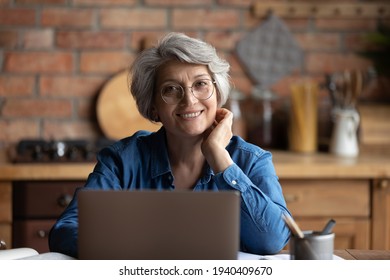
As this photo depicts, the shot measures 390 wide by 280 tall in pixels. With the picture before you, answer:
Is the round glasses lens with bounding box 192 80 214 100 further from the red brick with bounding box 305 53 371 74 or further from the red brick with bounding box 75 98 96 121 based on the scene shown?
the red brick with bounding box 305 53 371 74

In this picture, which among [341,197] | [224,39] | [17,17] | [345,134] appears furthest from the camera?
[224,39]

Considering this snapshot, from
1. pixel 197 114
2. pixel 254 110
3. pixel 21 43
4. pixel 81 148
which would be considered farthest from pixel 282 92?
pixel 197 114

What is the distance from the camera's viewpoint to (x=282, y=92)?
374cm

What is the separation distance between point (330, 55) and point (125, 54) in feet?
3.47

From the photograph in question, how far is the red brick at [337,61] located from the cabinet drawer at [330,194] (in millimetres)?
820

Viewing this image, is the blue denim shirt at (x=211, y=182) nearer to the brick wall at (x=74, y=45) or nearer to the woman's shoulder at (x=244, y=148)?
the woman's shoulder at (x=244, y=148)

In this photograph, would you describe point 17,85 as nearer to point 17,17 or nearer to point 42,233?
point 17,17

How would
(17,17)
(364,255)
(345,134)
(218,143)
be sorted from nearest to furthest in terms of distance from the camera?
(364,255)
(218,143)
(345,134)
(17,17)

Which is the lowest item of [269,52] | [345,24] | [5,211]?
[5,211]

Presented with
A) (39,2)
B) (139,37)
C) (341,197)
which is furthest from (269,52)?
(39,2)

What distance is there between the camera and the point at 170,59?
6.82 feet

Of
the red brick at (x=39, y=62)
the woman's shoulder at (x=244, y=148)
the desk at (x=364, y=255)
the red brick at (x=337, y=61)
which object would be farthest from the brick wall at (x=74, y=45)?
the desk at (x=364, y=255)

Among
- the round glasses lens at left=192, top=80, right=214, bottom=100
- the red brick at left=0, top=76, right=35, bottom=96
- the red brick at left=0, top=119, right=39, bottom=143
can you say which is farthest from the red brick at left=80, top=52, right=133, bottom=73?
the round glasses lens at left=192, top=80, right=214, bottom=100

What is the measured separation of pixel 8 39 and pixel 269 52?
1.33 meters
